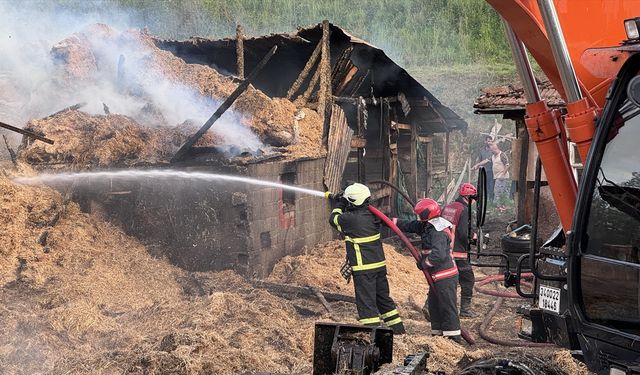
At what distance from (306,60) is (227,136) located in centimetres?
357

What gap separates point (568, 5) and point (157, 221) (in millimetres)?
7801

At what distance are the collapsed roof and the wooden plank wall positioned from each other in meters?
0.79

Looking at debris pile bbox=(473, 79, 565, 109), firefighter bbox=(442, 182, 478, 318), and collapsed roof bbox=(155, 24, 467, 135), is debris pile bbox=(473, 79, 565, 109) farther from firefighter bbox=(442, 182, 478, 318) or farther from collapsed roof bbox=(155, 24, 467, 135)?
collapsed roof bbox=(155, 24, 467, 135)

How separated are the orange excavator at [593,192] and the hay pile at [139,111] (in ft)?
25.0

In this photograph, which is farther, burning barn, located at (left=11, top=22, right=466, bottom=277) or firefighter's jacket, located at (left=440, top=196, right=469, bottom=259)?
burning barn, located at (left=11, top=22, right=466, bottom=277)

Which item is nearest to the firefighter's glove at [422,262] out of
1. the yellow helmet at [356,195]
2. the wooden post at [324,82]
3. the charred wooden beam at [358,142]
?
the yellow helmet at [356,195]

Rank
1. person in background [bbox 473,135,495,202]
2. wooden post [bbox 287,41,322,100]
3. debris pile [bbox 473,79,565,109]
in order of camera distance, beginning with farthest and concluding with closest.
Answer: person in background [bbox 473,135,495,202], wooden post [bbox 287,41,322,100], debris pile [bbox 473,79,565,109]

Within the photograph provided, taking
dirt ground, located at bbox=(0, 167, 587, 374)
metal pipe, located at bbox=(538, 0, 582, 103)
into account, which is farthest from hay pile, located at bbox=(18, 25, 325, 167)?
metal pipe, located at bbox=(538, 0, 582, 103)

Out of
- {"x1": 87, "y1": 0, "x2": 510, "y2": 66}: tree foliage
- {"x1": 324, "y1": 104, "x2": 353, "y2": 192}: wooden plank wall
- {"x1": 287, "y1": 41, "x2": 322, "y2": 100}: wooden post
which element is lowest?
{"x1": 324, "y1": 104, "x2": 353, "y2": 192}: wooden plank wall

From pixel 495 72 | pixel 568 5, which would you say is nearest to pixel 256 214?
pixel 568 5

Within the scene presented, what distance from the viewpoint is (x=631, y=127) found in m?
3.21

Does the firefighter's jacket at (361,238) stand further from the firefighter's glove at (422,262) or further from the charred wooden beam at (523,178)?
the charred wooden beam at (523,178)

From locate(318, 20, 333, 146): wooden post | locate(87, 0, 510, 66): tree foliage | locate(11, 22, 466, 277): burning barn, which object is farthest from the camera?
locate(87, 0, 510, 66): tree foliage

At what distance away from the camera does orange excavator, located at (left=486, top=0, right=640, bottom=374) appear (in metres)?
3.15
